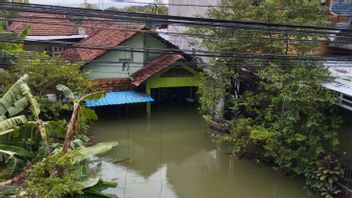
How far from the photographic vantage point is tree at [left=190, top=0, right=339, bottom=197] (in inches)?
337

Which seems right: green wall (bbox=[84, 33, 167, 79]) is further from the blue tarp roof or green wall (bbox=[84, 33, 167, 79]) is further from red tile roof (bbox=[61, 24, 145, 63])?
the blue tarp roof

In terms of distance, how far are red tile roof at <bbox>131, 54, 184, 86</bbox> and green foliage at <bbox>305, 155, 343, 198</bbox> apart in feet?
22.0

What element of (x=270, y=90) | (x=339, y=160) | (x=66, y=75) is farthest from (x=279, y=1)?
(x=66, y=75)

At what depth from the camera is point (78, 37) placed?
59.6 feet

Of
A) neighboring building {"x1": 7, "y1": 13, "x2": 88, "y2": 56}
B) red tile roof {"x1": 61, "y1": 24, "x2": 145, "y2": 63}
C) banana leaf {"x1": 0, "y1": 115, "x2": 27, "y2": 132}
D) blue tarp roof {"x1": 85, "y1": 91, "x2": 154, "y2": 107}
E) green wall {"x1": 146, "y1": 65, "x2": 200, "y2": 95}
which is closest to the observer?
banana leaf {"x1": 0, "y1": 115, "x2": 27, "y2": 132}

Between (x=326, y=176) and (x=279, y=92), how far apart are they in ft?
7.40

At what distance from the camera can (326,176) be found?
330 inches

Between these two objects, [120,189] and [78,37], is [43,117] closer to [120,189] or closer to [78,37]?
[120,189]

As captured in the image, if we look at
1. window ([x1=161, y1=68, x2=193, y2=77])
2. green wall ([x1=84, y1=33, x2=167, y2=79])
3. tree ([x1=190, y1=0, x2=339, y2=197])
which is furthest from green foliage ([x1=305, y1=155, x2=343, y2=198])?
green wall ([x1=84, y1=33, x2=167, y2=79])

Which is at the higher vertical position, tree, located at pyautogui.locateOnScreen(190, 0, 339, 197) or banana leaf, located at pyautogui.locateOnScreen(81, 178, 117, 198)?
tree, located at pyautogui.locateOnScreen(190, 0, 339, 197)

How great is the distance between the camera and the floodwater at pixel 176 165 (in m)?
9.16

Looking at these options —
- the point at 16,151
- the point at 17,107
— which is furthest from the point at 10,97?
the point at 16,151

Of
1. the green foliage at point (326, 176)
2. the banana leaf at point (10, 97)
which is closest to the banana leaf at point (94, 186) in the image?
the banana leaf at point (10, 97)

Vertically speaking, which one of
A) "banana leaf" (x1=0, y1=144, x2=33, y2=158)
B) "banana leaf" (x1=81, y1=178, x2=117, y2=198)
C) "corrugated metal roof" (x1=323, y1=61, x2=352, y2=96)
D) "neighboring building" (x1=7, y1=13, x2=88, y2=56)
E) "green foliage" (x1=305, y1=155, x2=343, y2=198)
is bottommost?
"green foliage" (x1=305, y1=155, x2=343, y2=198)
